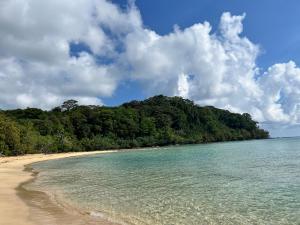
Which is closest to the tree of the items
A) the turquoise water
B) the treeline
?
the treeline

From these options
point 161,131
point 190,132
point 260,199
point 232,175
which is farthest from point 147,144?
point 260,199

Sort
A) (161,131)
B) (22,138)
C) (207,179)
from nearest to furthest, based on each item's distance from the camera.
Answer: (207,179), (22,138), (161,131)

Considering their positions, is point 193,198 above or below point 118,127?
below

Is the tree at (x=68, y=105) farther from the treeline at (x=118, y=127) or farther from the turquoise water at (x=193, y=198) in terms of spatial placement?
the turquoise water at (x=193, y=198)

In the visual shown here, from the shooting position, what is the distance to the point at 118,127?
138875mm

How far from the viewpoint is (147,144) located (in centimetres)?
13875

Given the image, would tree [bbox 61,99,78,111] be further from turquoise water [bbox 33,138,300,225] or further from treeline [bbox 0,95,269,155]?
turquoise water [bbox 33,138,300,225]

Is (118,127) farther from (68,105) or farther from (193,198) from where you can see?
(193,198)

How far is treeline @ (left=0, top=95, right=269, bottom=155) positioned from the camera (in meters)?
93.8

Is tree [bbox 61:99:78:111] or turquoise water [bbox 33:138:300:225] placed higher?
tree [bbox 61:99:78:111]

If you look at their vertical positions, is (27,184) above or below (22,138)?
below

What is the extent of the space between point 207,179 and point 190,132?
455 feet

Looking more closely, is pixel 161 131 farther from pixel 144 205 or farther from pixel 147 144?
pixel 144 205

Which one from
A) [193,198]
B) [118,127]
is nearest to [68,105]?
[118,127]
